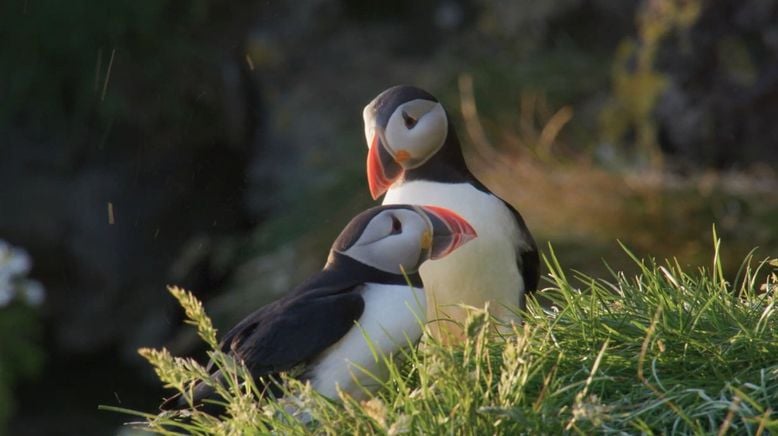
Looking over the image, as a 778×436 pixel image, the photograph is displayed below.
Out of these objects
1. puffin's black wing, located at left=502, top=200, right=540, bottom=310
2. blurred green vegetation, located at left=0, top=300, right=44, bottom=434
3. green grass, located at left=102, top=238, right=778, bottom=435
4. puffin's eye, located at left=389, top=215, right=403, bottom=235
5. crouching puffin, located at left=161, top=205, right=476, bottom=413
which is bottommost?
blurred green vegetation, located at left=0, top=300, right=44, bottom=434

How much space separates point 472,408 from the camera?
217cm

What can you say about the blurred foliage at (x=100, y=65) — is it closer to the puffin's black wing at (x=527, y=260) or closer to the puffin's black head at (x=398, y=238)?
the puffin's black wing at (x=527, y=260)

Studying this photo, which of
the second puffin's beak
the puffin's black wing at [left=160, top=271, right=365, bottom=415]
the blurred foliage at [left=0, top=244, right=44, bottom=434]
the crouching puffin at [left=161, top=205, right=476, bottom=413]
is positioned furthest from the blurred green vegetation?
the puffin's black wing at [left=160, top=271, right=365, bottom=415]

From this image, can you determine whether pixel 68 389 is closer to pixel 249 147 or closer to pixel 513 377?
pixel 249 147

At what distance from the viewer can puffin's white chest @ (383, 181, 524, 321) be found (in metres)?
3.10

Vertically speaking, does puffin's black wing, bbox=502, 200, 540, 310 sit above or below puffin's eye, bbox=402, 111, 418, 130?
below

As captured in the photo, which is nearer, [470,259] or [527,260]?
[470,259]

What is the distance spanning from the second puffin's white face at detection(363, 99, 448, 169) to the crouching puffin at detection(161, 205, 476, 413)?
44 centimetres

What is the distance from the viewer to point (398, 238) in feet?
8.68

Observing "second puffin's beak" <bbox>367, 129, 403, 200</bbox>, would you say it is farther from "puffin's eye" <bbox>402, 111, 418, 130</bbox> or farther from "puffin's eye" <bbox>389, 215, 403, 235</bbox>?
"puffin's eye" <bbox>389, 215, 403, 235</bbox>

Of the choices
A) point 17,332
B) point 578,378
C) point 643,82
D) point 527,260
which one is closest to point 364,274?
point 578,378

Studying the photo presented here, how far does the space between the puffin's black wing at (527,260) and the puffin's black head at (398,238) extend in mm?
549

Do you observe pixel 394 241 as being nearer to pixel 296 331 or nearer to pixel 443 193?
pixel 296 331

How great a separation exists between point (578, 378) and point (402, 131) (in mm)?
904
